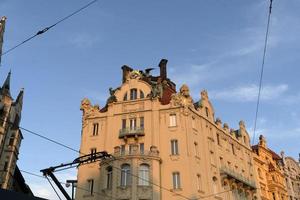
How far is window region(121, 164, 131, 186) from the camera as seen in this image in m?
36.5

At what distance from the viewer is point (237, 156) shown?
49062 millimetres

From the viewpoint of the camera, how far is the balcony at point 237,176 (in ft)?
141

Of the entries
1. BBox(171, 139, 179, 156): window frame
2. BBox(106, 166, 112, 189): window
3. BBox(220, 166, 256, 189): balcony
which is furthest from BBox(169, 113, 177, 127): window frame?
BBox(106, 166, 112, 189): window

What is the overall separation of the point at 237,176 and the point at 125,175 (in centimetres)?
1569

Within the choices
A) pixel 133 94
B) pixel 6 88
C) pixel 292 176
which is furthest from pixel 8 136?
pixel 292 176

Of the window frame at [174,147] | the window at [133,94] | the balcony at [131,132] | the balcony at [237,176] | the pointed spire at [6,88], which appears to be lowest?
the balcony at [237,176]

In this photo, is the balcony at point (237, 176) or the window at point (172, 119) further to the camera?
the balcony at point (237, 176)

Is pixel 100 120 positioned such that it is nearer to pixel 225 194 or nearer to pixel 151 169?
pixel 151 169

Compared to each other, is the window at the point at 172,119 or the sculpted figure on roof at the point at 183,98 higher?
the sculpted figure on roof at the point at 183,98

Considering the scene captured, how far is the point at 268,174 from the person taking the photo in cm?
5606

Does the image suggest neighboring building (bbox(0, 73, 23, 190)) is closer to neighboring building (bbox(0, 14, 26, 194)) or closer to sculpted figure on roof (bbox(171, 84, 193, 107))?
neighboring building (bbox(0, 14, 26, 194))

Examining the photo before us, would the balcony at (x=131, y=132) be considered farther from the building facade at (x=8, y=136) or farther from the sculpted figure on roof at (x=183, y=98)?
the building facade at (x=8, y=136)

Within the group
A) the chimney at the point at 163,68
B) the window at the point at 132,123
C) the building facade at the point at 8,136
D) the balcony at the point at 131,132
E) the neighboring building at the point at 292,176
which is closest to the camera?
the balcony at the point at 131,132

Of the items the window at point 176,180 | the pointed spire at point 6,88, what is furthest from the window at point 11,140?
the window at point 176,180
